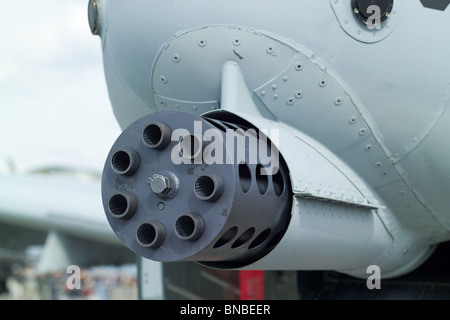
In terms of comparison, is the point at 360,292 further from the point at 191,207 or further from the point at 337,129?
the point at 191,207

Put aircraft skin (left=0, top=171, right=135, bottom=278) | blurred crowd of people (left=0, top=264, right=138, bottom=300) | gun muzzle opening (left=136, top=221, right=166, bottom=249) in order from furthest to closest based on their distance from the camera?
blurred crowd of people (left=0, top=264, right=138, bottom=300)
aircraft skin (left=0, top=171, right=135, bottom=278)
gun muzzle opening (left=136, top=221, right=166, bottom=249)

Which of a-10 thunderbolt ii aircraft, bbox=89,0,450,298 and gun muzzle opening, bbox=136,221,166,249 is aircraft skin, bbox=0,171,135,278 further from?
gun muzzle opening, bbox=136,221,166,249

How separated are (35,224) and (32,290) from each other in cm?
964

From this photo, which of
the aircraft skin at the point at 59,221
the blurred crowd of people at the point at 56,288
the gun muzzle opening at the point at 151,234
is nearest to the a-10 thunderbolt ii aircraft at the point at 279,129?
the gun muzzle opening at the point at 151,234

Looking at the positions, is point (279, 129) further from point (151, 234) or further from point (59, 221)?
point (59, 221)

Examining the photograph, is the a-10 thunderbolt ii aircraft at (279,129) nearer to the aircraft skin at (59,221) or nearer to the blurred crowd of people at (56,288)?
the aircraft skin at (59,221)

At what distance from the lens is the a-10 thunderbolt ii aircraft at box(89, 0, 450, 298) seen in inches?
106

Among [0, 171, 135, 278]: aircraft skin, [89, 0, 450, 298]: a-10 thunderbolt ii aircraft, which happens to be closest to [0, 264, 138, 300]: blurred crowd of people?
[0, 171, 135, 278]: aircraft skin

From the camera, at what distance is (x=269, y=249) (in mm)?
3025

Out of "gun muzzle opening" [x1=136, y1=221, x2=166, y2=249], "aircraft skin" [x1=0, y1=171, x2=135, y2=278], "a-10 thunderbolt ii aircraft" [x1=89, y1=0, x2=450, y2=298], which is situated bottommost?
"gun muzzle opening" [x1=136, y1=221, x2=166, y2=249]

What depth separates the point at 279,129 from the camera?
3.19 metres

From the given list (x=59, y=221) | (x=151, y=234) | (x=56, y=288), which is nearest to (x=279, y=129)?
(x=151, y=234)
